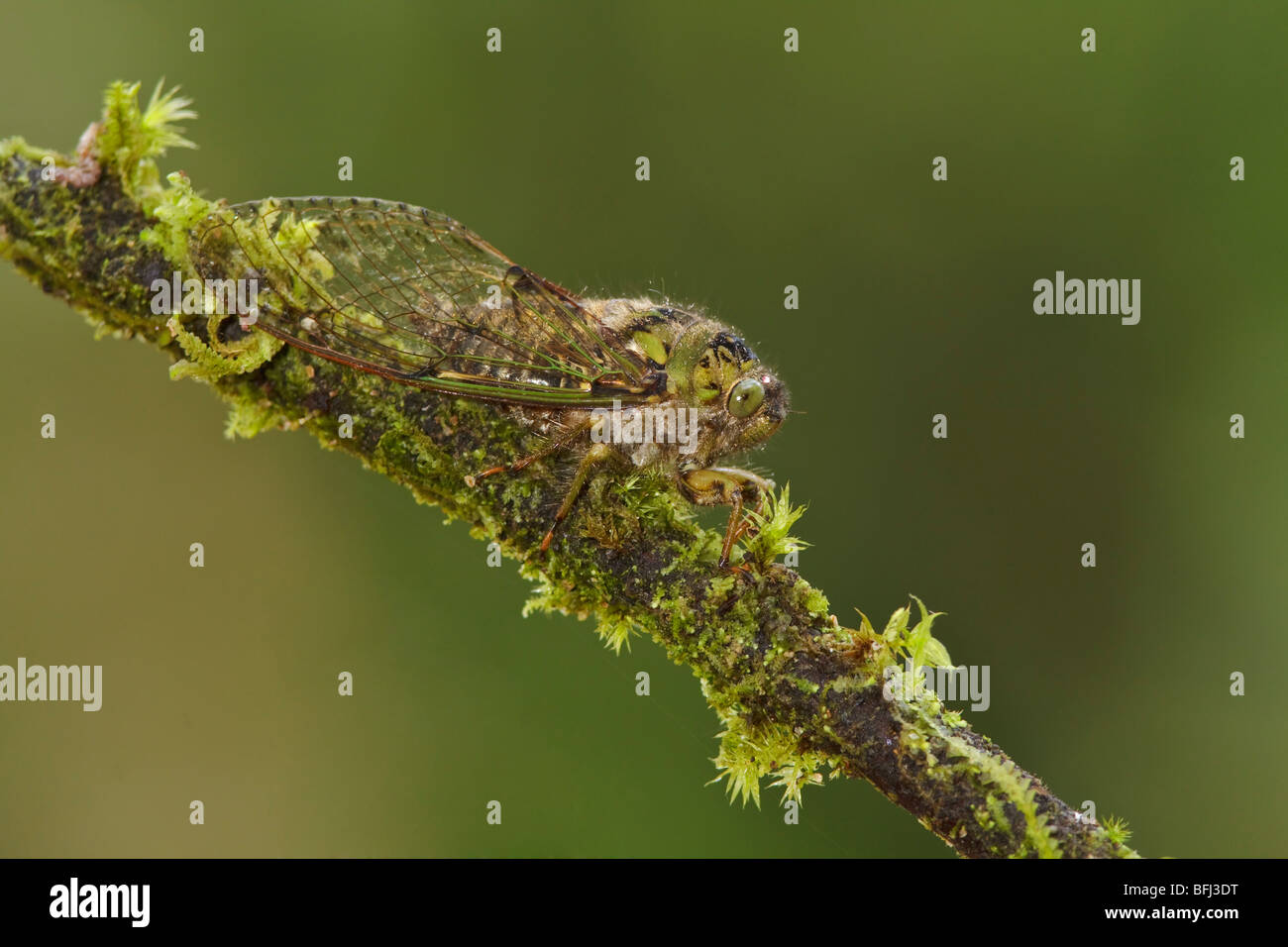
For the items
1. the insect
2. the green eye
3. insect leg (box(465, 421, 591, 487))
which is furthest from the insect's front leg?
insect leg (box(465, 421, 591, 487))

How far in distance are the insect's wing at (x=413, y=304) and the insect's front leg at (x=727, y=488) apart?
0.20 m

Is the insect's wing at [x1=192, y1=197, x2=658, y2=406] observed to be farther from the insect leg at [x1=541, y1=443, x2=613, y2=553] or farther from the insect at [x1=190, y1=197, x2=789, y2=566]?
the insect leg at [x1=541, y1=443, x2=613, y2=553]

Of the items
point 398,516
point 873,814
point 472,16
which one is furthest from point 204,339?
point 873,814

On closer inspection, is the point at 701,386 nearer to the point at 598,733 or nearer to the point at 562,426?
the point at 562,426

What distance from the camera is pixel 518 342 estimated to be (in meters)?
2.08

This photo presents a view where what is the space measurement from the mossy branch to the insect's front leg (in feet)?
0.23

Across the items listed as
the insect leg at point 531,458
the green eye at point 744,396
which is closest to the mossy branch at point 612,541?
the insect leg at point 531,458

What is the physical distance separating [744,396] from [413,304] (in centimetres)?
72

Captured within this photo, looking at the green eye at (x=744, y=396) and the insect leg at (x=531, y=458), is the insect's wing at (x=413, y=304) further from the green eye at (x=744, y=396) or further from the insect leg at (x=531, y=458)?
the green eye at (x=744, y=396)

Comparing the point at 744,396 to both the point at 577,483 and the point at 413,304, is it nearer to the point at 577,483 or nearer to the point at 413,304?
the point at 577,483

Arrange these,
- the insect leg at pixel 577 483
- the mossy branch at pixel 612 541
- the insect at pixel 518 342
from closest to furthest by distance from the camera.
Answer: the mossy branch at pixel 612 541 < the insect leg at pixel 577 483 < the insect at pixel 518 342

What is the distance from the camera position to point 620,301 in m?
2.25

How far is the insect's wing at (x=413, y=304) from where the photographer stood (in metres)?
1.98

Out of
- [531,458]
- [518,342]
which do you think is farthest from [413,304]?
[531,458]
